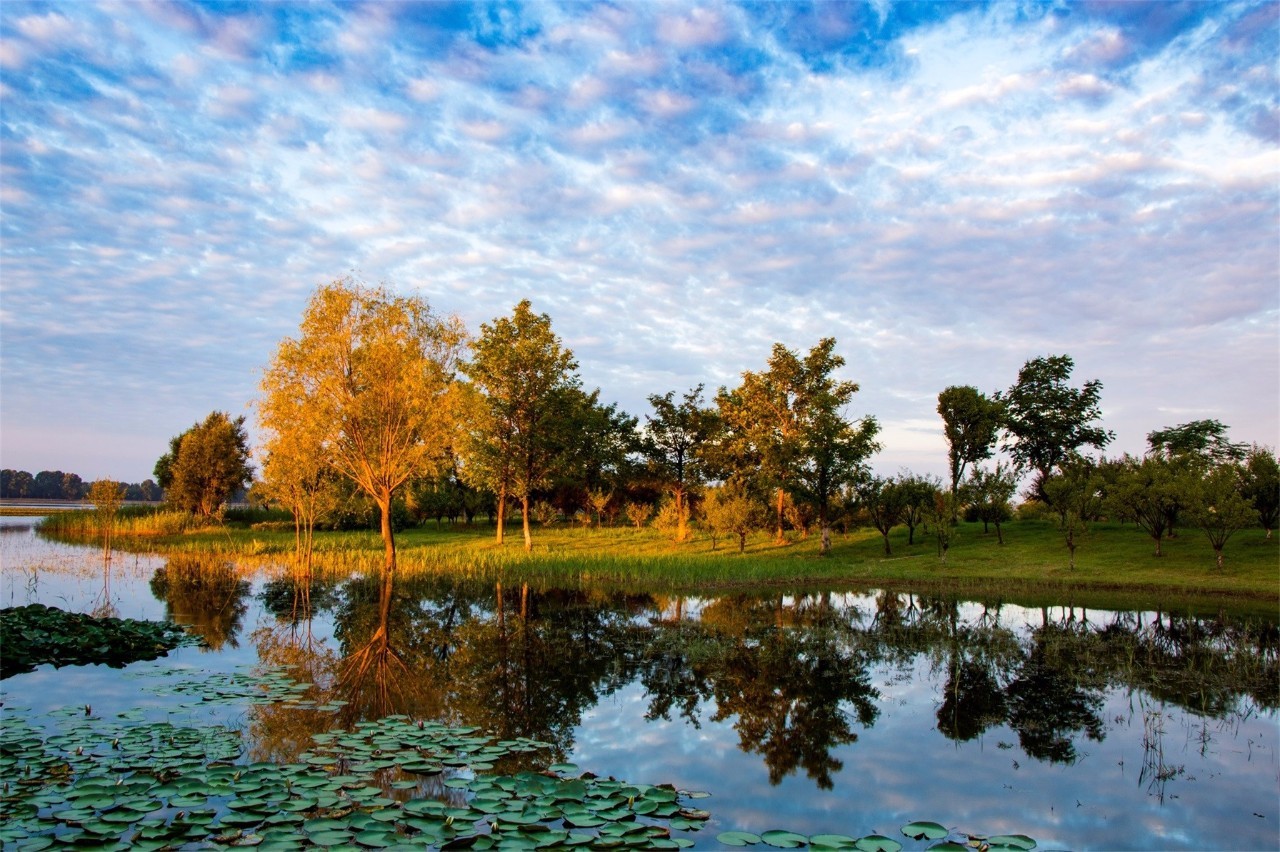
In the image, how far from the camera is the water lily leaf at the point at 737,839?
7551 millimetres

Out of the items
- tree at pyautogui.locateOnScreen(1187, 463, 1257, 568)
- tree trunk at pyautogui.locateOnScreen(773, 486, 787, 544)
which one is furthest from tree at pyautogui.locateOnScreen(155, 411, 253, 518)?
tree at pyautogui.locateOnScreen(1187, 463, 1257, 568)

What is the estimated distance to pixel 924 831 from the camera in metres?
7.90

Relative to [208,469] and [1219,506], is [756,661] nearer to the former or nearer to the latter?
[1219,506]

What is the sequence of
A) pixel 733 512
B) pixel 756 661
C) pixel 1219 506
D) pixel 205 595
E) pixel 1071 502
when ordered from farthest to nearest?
pixel 733 512 → pixel 1071 502 → pixel 1219 506 → pixel 205 595 → pixel 756 661

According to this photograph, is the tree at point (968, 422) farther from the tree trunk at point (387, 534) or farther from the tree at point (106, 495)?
the tree at point (106, 495)

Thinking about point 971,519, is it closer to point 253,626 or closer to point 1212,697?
point 1212,697

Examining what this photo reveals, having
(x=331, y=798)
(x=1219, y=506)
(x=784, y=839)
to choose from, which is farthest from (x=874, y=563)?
(x=331, y=798)

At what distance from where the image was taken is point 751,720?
486 inches

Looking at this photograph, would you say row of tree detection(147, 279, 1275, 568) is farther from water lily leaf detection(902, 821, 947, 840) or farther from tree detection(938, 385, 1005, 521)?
water lily leaf detection(902, 821, 947, 840)

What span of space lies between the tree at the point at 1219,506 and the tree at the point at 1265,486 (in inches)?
228

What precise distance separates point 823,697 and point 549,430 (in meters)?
33.3

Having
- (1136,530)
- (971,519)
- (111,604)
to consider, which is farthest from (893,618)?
(971,519)

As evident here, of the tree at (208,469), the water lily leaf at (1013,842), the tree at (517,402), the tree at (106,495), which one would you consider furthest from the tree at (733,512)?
the tree at (208,469)

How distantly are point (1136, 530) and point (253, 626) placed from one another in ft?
159
